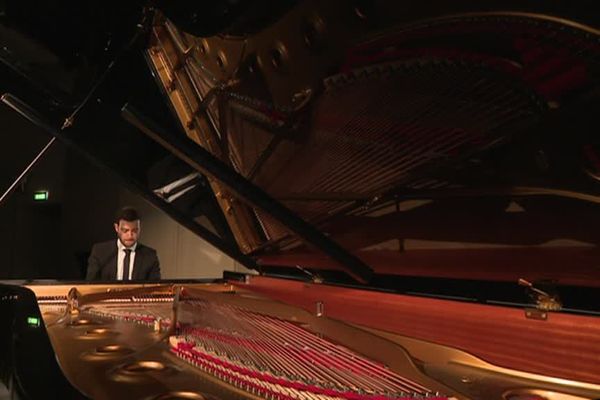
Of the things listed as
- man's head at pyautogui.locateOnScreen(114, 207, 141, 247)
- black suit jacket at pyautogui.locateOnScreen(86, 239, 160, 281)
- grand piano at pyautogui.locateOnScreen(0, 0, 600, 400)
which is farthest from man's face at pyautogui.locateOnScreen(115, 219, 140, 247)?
grand piano at pyautogui.locateOnScreen(0, 0, 600, 400)

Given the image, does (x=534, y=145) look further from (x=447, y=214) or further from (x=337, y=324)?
(x=337, y=324)

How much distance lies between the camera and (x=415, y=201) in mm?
1772

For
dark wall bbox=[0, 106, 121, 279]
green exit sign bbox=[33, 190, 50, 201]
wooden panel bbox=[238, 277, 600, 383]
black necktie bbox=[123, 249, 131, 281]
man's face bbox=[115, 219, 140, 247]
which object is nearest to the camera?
wooden panel bbox=[238, 277, 600, 383]

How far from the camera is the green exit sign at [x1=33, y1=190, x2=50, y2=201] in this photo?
6.57 meters

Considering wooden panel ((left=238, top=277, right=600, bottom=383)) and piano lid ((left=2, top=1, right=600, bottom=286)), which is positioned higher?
piano lid ((left=2, top=1, right=600, bottom=286))

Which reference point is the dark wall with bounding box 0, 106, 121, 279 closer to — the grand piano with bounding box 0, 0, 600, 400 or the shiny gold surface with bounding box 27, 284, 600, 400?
the grand piano with bounding box 0, 0, 600, 400

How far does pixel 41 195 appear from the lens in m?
6.60

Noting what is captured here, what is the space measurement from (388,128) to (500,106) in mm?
457

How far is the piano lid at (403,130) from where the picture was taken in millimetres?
1238

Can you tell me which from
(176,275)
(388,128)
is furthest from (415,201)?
(176,275)

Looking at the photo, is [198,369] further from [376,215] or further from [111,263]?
[111,263]

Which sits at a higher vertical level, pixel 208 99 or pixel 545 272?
pixel 208 99

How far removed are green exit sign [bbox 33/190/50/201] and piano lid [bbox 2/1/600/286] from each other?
4595mm

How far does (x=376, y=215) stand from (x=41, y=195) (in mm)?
5912
